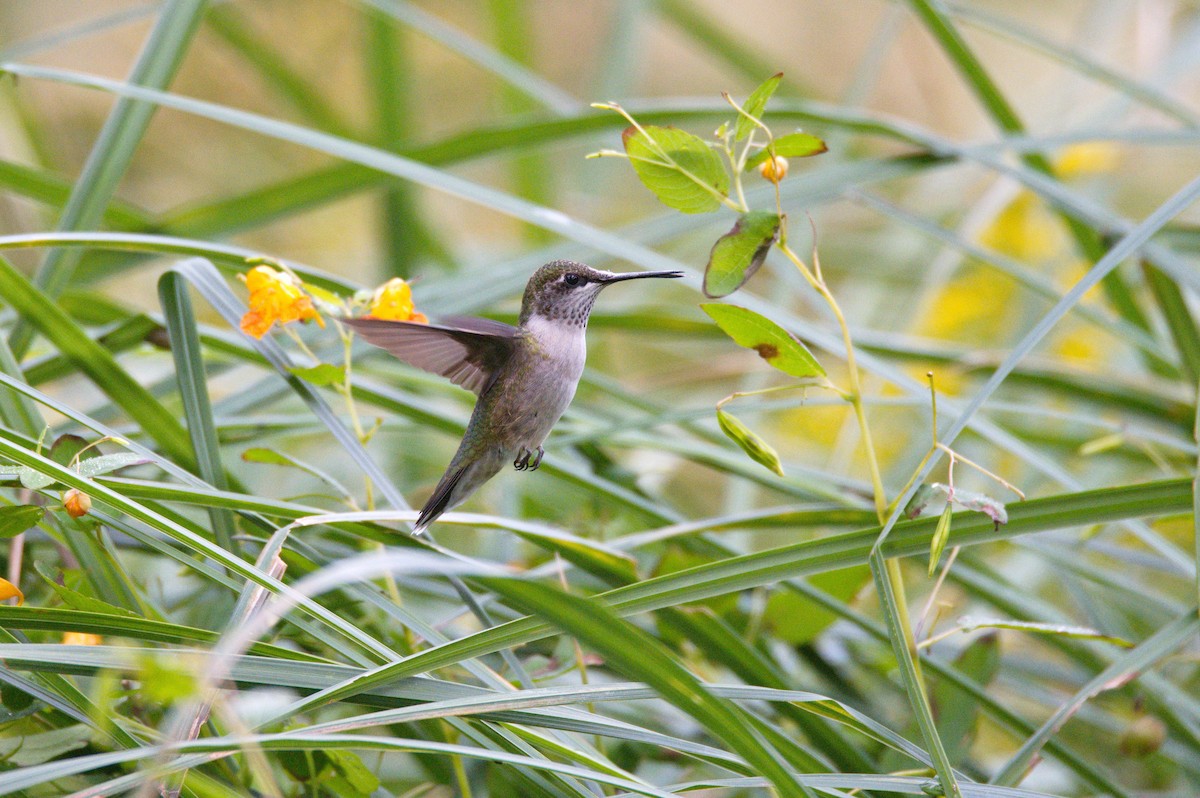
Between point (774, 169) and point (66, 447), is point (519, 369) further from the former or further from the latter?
point (66, 447)

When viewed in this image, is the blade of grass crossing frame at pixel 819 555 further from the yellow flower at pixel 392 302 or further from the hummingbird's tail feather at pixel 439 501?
the yellow flower at pixel 392 302

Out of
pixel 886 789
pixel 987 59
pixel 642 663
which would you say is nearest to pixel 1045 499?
pixel 886 789

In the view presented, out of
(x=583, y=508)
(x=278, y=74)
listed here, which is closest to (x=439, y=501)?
(x=583, y=508)

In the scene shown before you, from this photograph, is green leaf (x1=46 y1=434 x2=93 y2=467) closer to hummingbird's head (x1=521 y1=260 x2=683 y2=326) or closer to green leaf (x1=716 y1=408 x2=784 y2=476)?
hummingbird's head (x1=521 y1=260 x2=683 y2=326)

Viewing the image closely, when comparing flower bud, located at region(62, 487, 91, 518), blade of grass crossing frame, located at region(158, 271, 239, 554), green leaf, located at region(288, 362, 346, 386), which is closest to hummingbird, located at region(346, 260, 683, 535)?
green leaf, located at region(288, 362, 346, 386)

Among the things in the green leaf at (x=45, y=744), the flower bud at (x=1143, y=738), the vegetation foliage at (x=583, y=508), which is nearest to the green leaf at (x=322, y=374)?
the vegetation foliage at (x=583, y=508)

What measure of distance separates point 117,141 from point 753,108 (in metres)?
0.99

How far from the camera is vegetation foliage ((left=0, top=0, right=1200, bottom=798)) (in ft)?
2.65

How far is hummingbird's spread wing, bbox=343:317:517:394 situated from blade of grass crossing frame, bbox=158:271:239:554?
245 mm

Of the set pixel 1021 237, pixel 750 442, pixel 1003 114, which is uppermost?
pixel 1021 237

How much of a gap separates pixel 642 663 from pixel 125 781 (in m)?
0.38

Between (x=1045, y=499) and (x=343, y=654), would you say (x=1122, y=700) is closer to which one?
(x=1045, y=499)

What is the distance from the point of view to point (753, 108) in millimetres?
789

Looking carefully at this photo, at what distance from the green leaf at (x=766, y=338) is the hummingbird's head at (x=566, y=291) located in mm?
239
